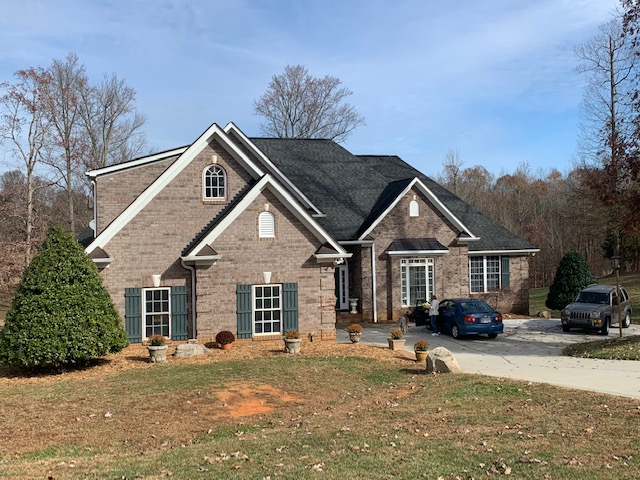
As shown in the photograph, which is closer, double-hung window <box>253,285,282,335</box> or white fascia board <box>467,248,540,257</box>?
double-hung window <box>253,285,282,335</box>

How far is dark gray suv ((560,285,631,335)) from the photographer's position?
2292cm

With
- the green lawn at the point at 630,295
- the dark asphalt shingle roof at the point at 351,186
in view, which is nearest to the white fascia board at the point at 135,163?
the dark asphalt shingle roof at the point at 351,186

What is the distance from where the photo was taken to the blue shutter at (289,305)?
2028cm

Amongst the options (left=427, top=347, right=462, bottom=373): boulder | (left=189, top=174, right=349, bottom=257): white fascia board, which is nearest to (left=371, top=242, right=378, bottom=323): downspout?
(left=189, top=174, right=349, bottom=257): white fascia board

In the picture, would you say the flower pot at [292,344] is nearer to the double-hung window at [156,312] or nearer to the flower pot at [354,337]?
the flower pot at [354,337]

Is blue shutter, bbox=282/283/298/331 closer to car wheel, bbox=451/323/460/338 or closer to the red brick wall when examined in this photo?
the red brick wall

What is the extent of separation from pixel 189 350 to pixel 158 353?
113 cm

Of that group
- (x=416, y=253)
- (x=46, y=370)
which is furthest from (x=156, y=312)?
(x=416, y=253)

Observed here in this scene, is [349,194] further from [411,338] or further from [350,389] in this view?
[350,389]

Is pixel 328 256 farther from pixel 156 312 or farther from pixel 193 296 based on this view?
pixel 156 312

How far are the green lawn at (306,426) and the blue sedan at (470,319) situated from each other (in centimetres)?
624

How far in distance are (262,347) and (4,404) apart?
8.16 metres

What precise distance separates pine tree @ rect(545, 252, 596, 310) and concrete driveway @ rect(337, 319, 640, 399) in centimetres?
321

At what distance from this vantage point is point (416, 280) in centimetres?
2817
